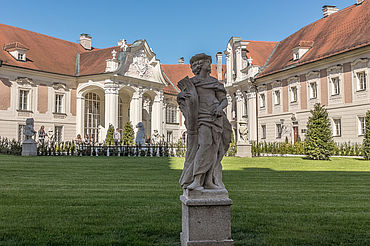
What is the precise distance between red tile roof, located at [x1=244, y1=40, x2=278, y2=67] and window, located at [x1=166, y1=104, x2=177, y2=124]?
11.0 meters

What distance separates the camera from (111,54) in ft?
121

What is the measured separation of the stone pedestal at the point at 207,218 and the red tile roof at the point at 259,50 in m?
35.8

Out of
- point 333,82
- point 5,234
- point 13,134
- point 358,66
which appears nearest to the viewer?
point 5,234

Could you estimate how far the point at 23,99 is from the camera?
32344 millimetres

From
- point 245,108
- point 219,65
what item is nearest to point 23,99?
point 245,108

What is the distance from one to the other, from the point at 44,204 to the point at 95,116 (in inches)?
1263

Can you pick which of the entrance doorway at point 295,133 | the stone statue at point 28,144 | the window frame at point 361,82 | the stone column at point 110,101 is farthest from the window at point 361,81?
the stone statue at point 28,144

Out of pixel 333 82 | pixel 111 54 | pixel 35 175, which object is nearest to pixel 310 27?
pixel 333 82

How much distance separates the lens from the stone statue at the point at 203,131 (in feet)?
14.0

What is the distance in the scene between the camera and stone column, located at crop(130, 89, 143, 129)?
37500 mm

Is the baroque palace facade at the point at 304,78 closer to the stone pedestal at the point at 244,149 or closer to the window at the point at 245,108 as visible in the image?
the window at the point at 245,108

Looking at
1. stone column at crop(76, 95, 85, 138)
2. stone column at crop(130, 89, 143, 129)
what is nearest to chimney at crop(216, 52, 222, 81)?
stone column at crop(130, 89, 143, 129)

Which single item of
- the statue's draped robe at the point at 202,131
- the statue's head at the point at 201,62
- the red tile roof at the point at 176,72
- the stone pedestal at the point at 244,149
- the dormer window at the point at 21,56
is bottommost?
the stone pedestal at the point at 244,149

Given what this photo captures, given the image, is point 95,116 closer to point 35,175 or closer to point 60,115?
point 60,115
